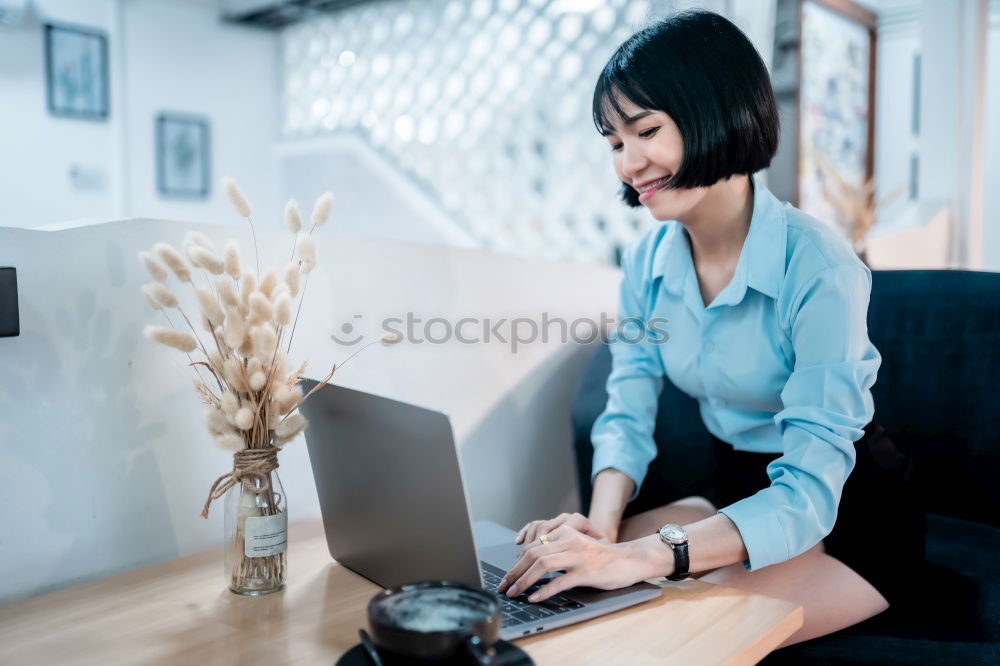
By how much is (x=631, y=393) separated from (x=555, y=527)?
395 mm

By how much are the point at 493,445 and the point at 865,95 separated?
4.39 m

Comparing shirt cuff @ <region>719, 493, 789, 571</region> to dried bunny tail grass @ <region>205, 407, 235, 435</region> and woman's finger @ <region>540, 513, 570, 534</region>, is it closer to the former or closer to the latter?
woman's finger @ <region>540, 513, 570, 534</region>

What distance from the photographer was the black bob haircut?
40.8 inches

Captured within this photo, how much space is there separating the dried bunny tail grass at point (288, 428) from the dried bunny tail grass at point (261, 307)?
0.40 feet

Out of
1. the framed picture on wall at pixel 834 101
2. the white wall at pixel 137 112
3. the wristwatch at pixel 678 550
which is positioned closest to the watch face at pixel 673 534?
the wristwatch at pixel 678 550

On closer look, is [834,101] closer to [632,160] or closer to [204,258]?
[632,160]

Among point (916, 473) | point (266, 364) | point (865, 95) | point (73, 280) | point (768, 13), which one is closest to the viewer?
point (266, 364)

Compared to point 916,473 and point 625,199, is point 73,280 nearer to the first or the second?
point 625,199

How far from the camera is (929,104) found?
3773mm

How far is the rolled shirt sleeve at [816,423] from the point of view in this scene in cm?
95

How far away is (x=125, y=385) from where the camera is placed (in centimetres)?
99

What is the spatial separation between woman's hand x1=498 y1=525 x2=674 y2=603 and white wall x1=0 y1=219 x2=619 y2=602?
296 mm

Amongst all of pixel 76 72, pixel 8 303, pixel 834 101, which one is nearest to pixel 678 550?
pixel 8 303

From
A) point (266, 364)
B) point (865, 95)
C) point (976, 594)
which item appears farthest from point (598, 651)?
point (865, 95)
